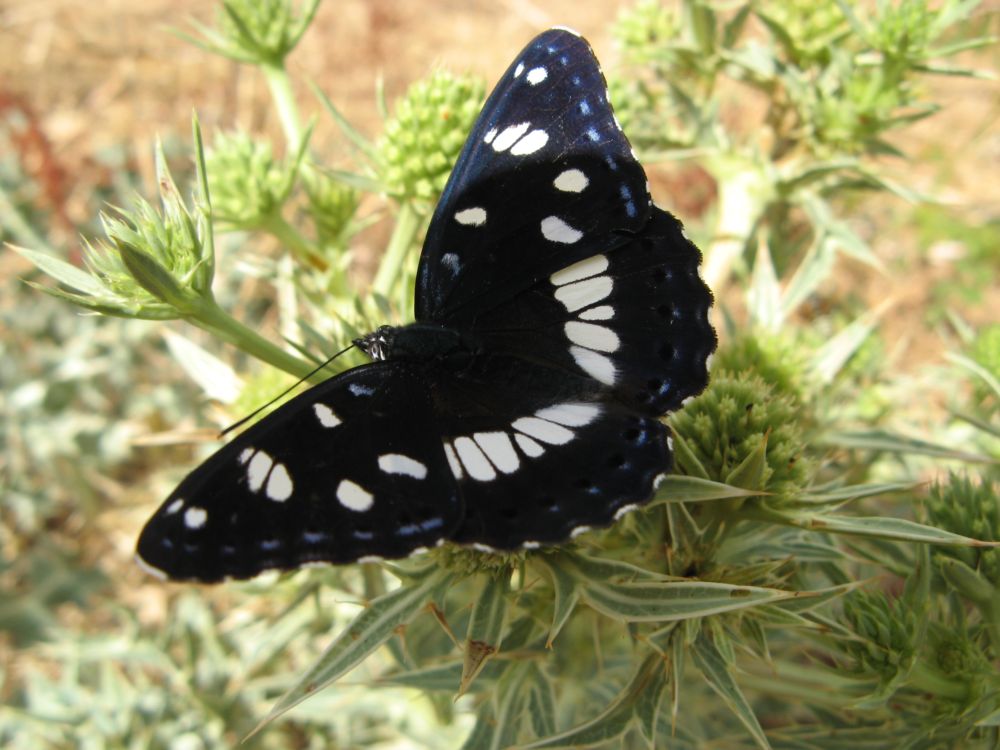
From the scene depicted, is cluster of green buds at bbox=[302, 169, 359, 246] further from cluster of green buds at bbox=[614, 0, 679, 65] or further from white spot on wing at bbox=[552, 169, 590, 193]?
cluster of green buds at bbox=[614, 0, 679, 65]

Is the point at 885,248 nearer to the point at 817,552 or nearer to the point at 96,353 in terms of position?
the point at 817,552

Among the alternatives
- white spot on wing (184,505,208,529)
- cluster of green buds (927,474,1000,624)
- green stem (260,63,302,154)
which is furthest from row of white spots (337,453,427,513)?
green stem (260,63,302,154)

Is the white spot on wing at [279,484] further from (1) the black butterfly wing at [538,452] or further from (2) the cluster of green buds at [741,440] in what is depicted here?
(2) the cluster of green buds at [741,440]

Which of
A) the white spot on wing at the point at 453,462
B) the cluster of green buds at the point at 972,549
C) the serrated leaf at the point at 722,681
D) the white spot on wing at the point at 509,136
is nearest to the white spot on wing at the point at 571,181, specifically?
the white spot on wing at the point at 509,136

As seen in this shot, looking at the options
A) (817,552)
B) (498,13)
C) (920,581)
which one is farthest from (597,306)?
(498,13)

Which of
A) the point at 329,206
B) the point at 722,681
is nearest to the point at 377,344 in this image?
the point at 329,206
